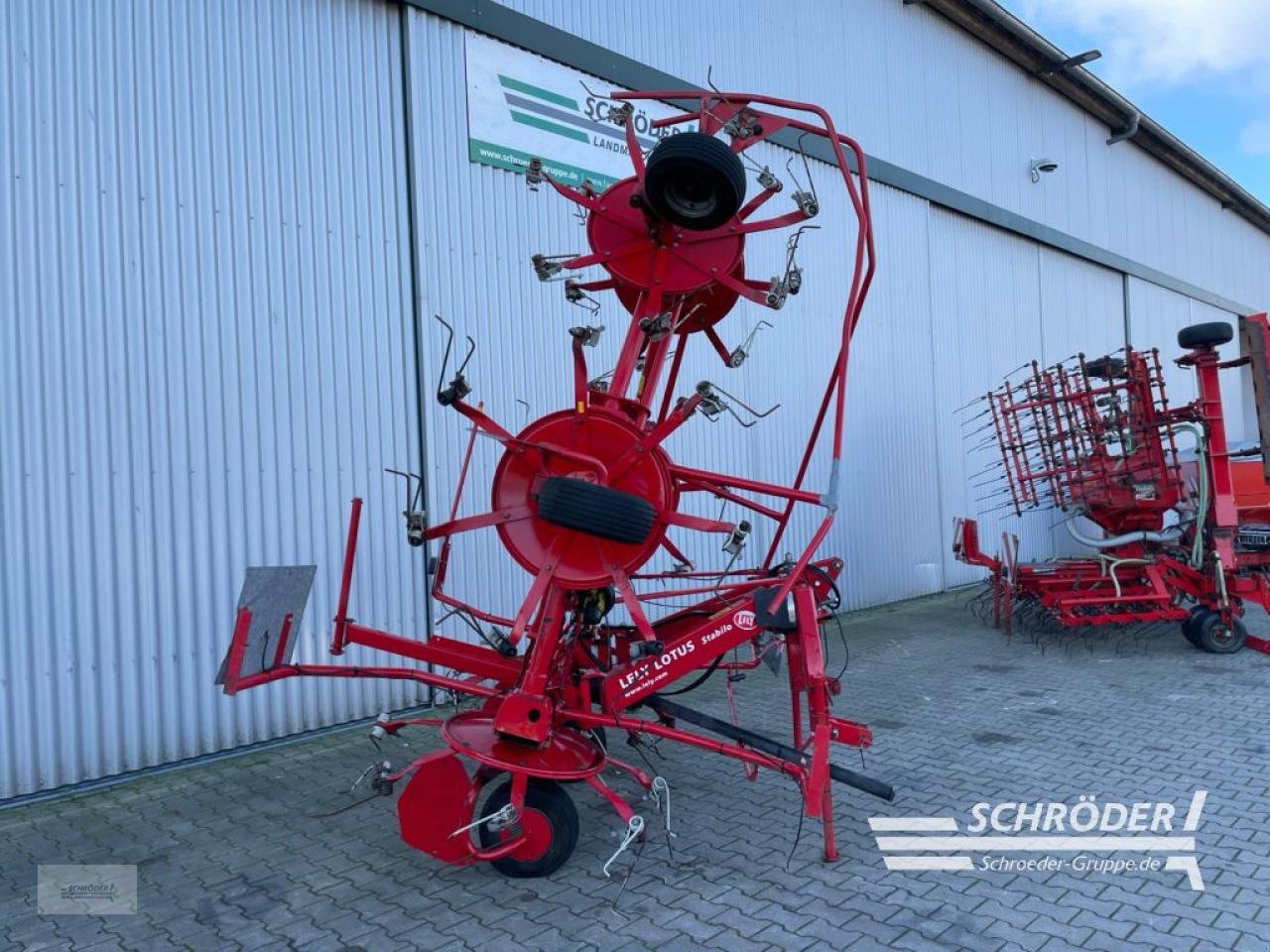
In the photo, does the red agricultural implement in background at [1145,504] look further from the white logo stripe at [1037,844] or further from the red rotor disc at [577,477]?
the red rotor disc at [577,477]

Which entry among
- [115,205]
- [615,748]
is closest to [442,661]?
[615,748]

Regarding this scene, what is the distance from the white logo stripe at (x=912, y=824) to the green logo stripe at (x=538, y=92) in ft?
19.4

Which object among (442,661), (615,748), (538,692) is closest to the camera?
(538,692)

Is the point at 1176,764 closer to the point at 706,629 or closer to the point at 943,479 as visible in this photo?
the point at 706,629

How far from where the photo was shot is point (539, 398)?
24.1ft

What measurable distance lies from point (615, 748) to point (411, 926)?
2.13m

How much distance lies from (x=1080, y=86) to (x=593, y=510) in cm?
1503

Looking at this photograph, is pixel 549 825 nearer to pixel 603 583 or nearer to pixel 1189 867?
pixel 603 583

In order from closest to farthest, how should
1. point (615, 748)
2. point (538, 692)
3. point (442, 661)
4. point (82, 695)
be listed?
point (538, 692), point (442, 661), point (82, 695), point (615, 748)

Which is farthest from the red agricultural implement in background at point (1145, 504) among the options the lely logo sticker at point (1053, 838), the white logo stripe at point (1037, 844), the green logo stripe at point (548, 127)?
the green logo stripe at point (548, 127)

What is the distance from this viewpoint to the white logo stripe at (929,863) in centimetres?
380

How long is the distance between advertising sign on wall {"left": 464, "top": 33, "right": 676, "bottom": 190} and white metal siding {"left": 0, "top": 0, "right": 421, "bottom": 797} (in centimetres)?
71

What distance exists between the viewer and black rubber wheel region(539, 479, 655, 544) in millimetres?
3625

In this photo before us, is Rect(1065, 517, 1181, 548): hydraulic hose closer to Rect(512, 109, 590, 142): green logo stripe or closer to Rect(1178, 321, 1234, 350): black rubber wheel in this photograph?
Rect(1178, 321, 1234, 350): black rubber wheel
